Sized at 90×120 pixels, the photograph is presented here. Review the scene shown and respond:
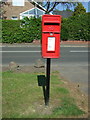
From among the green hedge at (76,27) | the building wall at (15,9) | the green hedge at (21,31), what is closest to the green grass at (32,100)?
the green hedge at (21,31)

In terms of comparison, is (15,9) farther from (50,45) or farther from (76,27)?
(50,45)

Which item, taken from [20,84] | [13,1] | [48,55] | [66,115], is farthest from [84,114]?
[13,1]

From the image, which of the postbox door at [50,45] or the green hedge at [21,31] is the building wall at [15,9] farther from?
the postbox door at [50,45]

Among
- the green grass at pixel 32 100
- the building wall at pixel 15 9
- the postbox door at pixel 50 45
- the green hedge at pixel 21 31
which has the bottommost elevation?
the green grass at pixel 32 100

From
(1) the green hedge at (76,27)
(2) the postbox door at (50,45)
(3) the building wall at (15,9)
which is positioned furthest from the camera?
(3) the building wall at (15,9)

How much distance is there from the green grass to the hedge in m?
13.7

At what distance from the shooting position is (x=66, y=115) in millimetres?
4113

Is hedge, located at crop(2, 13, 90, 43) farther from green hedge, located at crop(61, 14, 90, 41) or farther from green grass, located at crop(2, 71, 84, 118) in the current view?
green grass, located at crop(2, 71, 84, 118)

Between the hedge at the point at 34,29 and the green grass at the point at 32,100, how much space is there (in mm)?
13678

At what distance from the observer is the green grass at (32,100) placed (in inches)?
165

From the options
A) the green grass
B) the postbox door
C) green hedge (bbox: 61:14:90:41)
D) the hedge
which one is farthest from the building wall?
the postbox door

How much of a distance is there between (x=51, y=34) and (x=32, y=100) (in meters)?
1.58

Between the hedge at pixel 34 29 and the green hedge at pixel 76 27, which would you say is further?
the green hedge at pixel 76 27

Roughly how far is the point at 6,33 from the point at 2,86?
1435 cm
